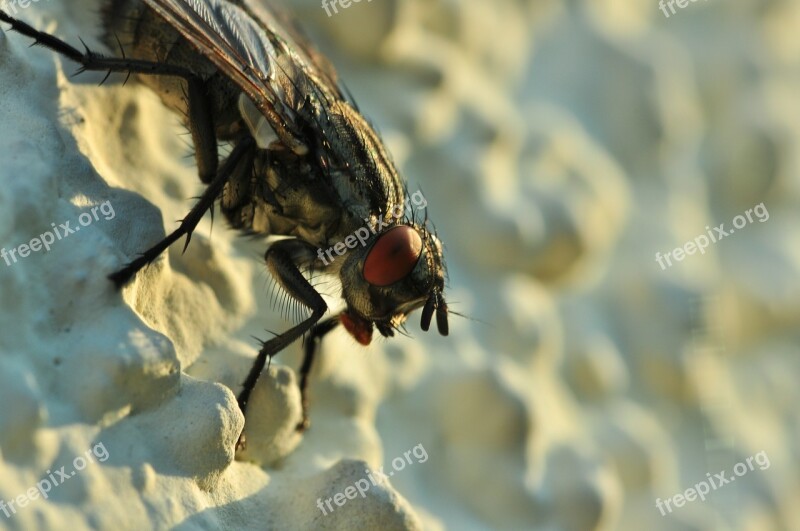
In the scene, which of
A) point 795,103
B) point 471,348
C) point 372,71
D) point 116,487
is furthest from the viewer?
point 795,103

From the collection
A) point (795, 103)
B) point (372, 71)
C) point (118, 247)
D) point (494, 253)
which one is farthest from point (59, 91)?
point (795, 103)

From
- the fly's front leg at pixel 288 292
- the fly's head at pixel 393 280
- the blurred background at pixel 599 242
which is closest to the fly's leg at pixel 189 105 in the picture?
the fly's front leg at pixel 288 292

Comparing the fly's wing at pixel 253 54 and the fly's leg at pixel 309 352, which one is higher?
the fly's wing at pixel 253 54

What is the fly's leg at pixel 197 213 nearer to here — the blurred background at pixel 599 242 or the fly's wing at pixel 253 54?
the fly's wing at pixel 253 54

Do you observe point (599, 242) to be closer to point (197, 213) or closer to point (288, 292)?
point (288, 292)

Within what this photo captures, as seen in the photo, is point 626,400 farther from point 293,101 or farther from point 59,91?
point 59,91

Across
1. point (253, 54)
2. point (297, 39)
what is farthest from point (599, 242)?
point (253, 54)
